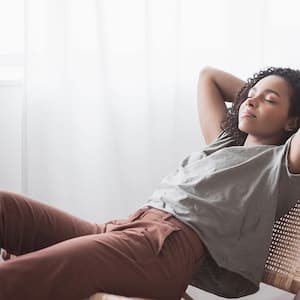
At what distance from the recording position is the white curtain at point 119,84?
173 cm

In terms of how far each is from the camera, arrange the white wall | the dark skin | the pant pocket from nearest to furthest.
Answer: the pant pocket → the dark skin → the white wall

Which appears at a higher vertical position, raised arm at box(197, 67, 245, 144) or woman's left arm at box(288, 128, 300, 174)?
raised arm at box(197, 67, 245, 144)

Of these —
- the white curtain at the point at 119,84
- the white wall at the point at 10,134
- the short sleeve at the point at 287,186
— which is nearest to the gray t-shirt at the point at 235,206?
the short sleeve at the point at 287,186

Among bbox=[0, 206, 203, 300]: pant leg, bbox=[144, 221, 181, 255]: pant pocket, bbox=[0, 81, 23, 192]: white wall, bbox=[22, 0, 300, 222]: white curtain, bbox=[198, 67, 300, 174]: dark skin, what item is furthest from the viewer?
bbox=[0, 81, 23, 192]: white wall

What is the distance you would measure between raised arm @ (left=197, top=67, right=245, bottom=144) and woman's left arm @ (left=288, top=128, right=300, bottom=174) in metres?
0.27

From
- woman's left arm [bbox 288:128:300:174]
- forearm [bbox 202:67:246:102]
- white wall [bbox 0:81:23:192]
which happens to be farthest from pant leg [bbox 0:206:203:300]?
white wall [bbox 0:81:23:192]

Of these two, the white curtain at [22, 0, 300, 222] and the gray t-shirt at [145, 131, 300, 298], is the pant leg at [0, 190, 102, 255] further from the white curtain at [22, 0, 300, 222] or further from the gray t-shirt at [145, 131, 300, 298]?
the white curtain at [22, 0, 300, 222]

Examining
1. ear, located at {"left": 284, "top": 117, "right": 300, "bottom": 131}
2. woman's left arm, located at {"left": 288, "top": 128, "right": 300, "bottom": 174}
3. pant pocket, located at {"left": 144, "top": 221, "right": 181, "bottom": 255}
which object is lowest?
pant pocket, located at {"left": 144, "top": 221, "right": 181, "bottom": 255}

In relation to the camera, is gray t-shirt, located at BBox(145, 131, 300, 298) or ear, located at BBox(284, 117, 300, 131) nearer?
gray t-shirt, located at BBox(145, 131, 300, 298)

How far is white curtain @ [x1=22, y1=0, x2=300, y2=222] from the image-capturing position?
1.73 m

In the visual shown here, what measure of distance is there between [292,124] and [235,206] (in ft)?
0.83

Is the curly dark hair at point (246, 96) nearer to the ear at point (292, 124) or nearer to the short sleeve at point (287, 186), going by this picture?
the ear at point (292, 124)

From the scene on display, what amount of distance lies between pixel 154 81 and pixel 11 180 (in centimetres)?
55

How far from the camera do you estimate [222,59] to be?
1745mm
